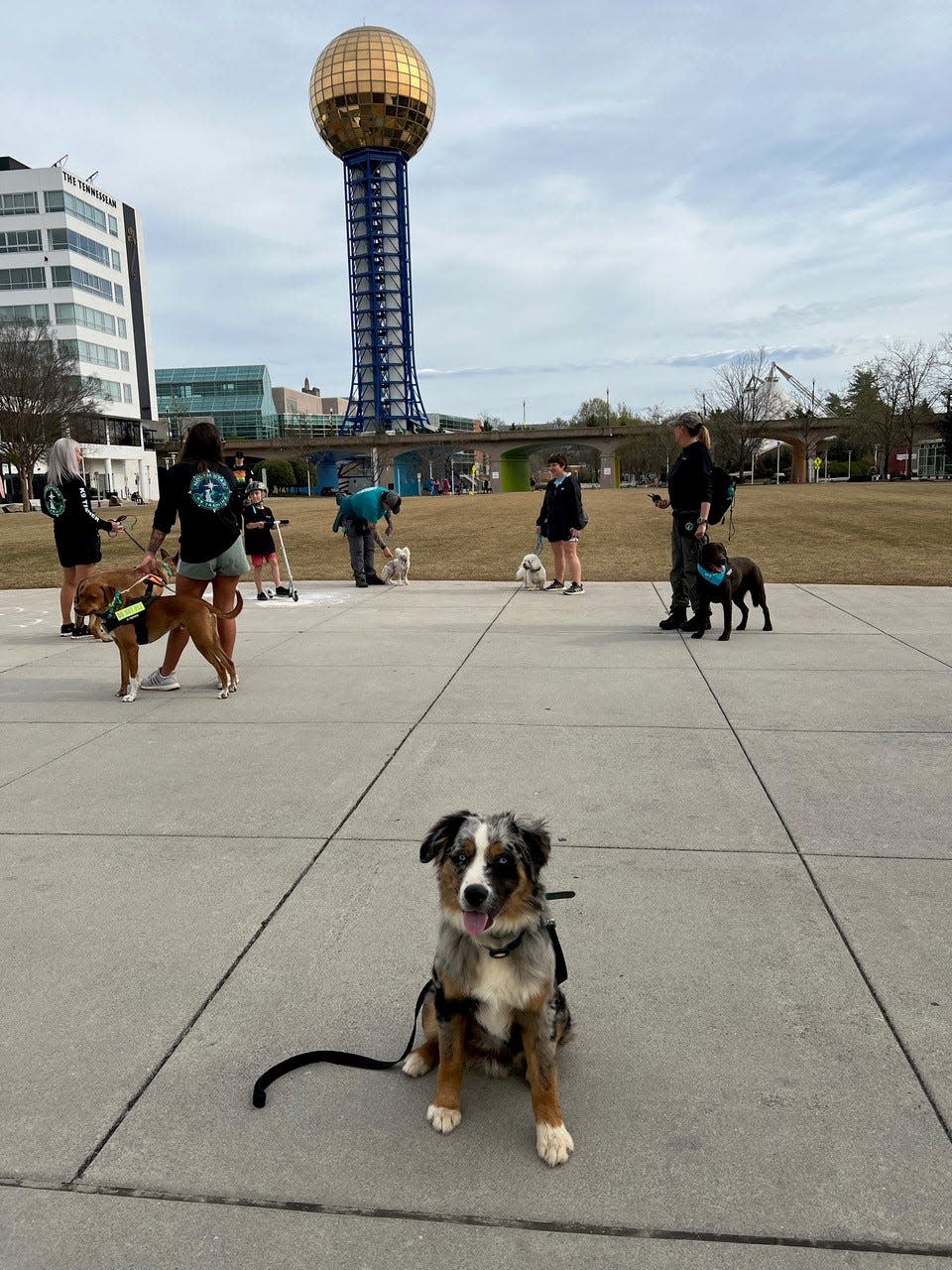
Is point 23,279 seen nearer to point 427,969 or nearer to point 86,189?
point 86,189

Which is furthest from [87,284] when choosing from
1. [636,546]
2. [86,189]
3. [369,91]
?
[636,546]

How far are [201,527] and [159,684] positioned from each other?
1348 mm

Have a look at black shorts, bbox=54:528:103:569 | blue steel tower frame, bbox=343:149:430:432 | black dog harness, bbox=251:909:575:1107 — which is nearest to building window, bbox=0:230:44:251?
blue steel tower frame, bbox=343:149:430:432

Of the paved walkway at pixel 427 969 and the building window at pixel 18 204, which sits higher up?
the building window at pixel 18 204

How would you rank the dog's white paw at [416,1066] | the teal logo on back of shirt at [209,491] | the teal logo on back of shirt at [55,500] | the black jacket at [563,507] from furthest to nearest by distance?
the black jacket at [563,507]
the teal logo on back of shirt at [55,500]
the teal logo on back of shirt at [209,491]
the dog's white paw at [416,1066]

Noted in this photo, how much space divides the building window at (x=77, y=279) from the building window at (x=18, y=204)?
517cm

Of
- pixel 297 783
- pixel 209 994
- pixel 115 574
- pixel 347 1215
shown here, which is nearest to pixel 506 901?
pixel 347 1215

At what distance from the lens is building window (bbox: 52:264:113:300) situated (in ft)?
264

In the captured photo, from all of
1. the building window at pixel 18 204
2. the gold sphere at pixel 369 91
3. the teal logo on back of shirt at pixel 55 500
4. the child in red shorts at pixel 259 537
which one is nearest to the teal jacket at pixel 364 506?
the child in red shorts at pixel 259 537

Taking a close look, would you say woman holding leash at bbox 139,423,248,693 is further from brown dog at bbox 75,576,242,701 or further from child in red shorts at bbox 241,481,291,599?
child in red shorts at bbox 241,481,291,599

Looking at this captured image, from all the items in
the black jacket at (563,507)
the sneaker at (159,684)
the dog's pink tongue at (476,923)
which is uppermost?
the black jacket at (563,507)

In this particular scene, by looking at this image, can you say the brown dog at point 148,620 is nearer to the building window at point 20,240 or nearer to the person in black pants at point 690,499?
the person in black pants at point 690,499

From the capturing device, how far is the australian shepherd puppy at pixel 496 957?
2.35m

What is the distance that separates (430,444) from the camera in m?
99.6
